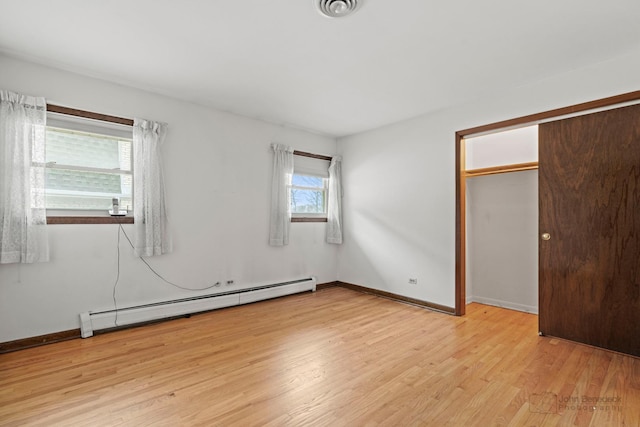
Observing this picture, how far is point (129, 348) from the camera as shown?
269cm

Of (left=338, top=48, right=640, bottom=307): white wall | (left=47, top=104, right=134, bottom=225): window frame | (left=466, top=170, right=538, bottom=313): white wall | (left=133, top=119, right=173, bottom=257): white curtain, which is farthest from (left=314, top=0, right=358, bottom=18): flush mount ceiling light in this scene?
(left=466, top=170, right=538, bottom=313): white wall

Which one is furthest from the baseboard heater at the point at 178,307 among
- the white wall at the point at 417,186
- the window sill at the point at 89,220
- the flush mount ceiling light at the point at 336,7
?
the flush mount ceiling light at the point at 336,7

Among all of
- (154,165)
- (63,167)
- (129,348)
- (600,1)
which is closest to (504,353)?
(600,1)

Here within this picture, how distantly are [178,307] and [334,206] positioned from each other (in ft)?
9.00

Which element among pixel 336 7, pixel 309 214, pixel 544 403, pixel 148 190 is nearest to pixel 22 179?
pixel 148 190

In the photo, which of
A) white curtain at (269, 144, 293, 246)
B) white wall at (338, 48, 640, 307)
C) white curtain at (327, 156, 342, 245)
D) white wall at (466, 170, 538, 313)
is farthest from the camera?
white curtain at (327, 156, 342, 245)

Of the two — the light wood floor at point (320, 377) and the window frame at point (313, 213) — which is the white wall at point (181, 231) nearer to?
the window frame at point (313, 213)

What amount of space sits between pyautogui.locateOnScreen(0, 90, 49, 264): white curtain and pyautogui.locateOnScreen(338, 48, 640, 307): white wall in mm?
3850

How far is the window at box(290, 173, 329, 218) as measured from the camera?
15.8ft

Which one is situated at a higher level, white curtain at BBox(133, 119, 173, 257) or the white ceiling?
the white ceiling

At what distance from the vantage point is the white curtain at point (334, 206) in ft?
16.6

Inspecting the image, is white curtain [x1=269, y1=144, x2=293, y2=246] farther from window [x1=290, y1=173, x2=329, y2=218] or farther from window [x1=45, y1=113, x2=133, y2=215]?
window [x1=45, y1=113, x2=133, y2=215]

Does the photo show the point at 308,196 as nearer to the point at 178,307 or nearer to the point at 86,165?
the point at 178,307

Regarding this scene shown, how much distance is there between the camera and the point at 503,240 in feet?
13.1
